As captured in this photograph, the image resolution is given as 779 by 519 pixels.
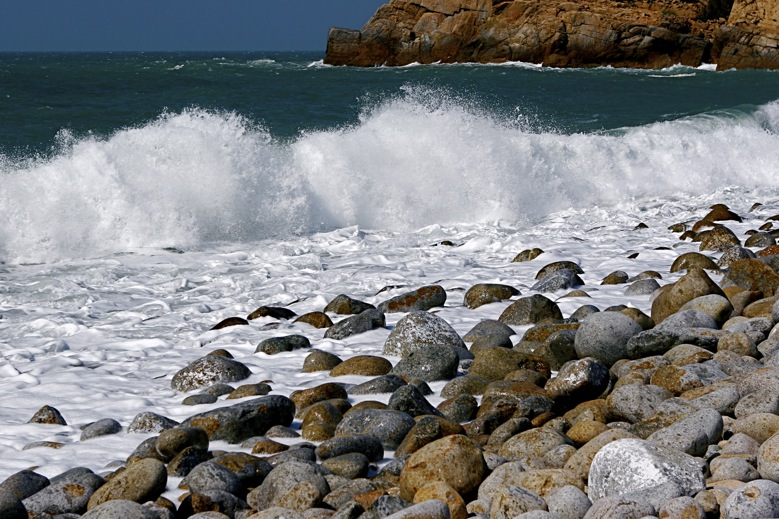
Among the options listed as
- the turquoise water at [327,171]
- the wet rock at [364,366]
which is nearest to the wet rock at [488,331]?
the wet rock at [364,366]

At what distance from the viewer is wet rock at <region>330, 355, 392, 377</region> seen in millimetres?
4723

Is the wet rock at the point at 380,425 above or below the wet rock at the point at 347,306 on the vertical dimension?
above

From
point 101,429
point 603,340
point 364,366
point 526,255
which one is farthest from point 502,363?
point 526,255

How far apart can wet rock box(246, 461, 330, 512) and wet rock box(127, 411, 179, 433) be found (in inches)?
37.2

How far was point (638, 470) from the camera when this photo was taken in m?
2.69

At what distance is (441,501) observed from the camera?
2766mm

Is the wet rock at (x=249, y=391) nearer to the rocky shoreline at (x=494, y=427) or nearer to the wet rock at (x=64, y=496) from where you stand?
the rocky shoreline at (x=494, y=427)

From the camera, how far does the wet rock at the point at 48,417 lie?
427cm

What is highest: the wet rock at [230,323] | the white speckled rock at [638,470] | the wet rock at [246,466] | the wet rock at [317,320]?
the white speckled rock at [638,470]

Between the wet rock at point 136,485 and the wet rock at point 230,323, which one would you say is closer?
the wet rock at point 136,485

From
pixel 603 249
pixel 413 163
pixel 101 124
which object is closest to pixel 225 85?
pixel 101 124

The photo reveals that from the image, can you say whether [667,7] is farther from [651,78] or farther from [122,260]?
[122,260]

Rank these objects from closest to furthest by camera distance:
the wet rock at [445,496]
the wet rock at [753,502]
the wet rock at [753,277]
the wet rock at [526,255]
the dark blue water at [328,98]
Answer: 1. the wet rock at [753,502]
2. the wet rock at [445,496]
3. the wet rock at [753,277]
4. the wet rock at [526,255]
5. the dark blue water at [328,98]

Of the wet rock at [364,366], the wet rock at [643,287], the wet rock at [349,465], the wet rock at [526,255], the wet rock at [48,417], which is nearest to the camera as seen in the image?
the wet rock at [349,465]
